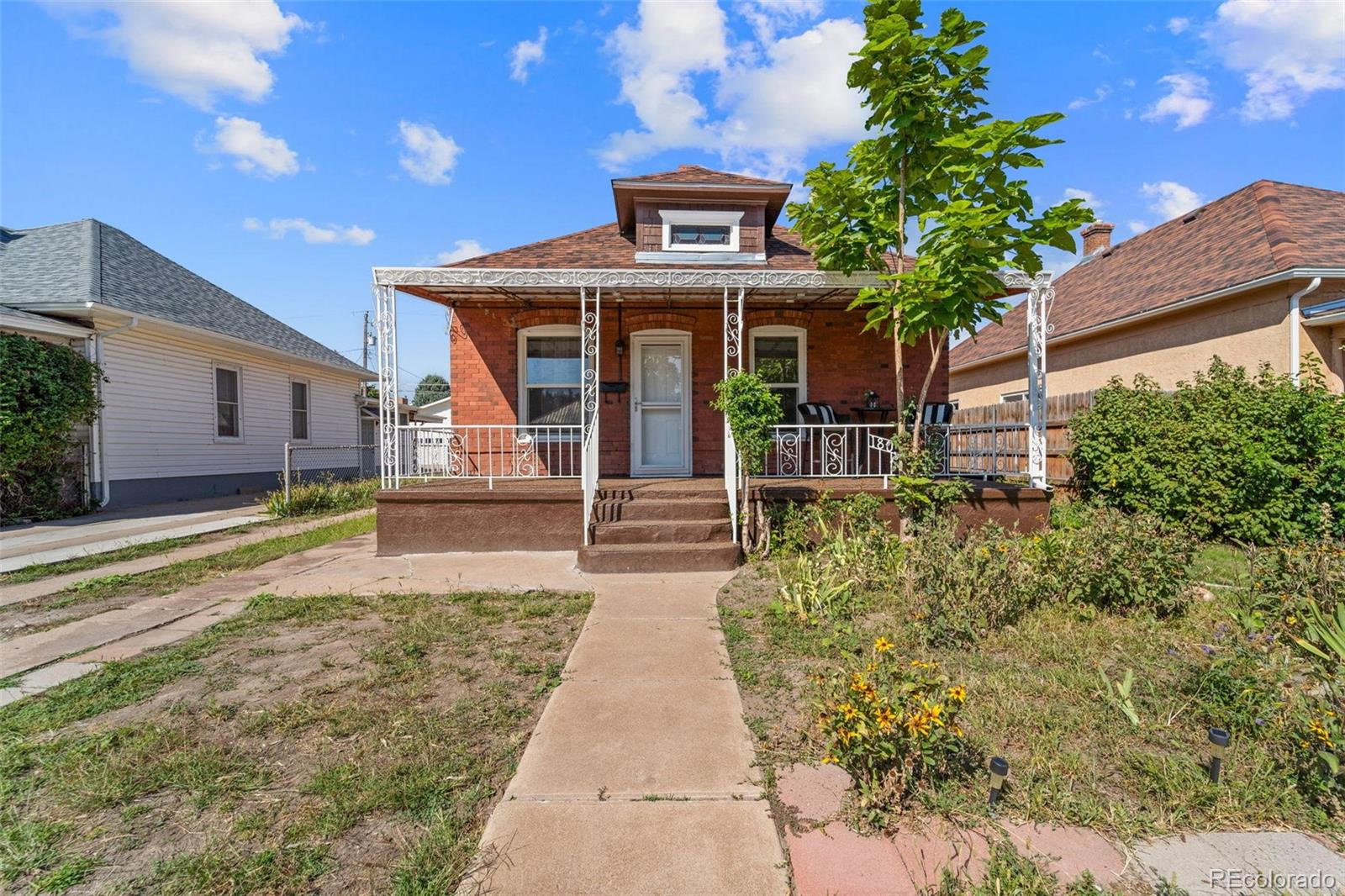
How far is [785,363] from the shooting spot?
31.6ft

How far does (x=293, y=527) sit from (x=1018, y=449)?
1290cm

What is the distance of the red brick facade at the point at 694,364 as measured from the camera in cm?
933

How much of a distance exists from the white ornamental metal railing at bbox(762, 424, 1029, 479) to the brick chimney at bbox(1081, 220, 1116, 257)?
969 centimetres

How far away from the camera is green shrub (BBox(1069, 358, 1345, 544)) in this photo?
6504mm

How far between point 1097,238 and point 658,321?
1615 cm

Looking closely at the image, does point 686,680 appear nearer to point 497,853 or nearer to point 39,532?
point 497,853

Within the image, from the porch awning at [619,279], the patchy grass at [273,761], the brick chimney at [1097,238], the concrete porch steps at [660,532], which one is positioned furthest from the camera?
the brick chimney at [1097,238]

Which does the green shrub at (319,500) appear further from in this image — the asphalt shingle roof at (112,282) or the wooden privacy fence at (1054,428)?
the wooden privacy fence at (1054,428)

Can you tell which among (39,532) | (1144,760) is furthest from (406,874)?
(39,532)

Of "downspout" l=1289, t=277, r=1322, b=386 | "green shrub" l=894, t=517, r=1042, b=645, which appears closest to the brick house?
"green shrub" l=894, t=517, r=1042, b=645

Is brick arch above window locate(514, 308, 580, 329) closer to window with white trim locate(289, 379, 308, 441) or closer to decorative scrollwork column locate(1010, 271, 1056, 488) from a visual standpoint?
decorative scrollwork column locate(1010, 271, 1056, 488)

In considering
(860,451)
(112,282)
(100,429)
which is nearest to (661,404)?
(860,451)

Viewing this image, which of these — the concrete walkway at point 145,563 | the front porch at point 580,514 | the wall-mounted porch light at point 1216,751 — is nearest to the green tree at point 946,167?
the front porch at point 580,514

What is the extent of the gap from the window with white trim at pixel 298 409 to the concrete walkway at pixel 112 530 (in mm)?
4349
